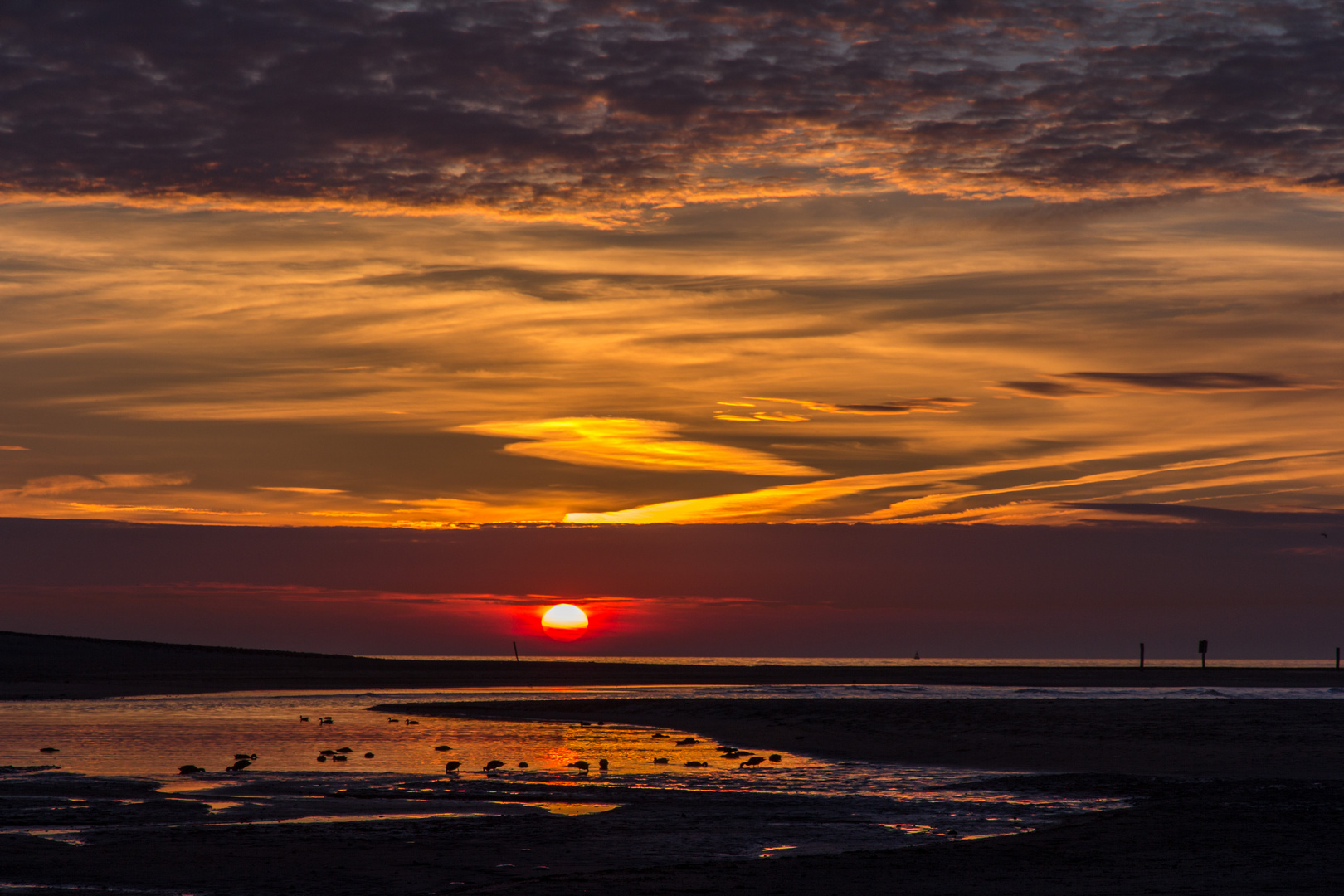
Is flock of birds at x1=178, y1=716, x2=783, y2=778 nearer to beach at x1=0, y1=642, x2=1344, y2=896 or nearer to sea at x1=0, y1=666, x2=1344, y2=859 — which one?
sea at x1=0, y1=666, x2=1344, y2=859

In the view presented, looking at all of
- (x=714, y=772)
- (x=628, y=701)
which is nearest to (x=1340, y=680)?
(x=628, y=701)

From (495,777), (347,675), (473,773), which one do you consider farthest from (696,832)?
(347,675)

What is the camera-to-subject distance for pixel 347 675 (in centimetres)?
7700

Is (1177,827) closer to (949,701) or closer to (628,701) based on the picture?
(949,701)

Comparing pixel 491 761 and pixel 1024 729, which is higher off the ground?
pixel 1024 729

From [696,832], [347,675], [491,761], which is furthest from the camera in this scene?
[347,675]

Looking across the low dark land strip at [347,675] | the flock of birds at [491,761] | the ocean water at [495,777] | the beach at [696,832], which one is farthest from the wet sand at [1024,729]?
the low dark land strip at [347,675]

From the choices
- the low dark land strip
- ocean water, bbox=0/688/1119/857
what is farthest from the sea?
the low dark land strip

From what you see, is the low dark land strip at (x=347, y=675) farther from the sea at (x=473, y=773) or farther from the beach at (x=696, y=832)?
the beach at (x=696, y=832)

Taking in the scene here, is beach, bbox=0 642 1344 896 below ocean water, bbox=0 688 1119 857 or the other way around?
the other way around

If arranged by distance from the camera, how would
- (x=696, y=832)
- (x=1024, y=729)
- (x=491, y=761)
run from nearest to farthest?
1. (x=696, y=832)
2. (x=491, y=761)
3. (x=1024, y=729)

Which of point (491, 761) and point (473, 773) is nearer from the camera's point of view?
point (473, 773)

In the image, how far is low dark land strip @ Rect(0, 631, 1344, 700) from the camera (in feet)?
202

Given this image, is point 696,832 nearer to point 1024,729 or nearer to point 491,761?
point 491,761
